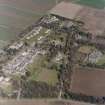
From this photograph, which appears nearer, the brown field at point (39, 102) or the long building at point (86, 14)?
the brown field at point (39, 102)

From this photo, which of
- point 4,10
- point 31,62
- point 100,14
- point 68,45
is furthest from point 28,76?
point 4,10

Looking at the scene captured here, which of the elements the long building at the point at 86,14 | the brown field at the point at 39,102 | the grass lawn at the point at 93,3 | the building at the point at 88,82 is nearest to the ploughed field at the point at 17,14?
the long building at the point at 86,14

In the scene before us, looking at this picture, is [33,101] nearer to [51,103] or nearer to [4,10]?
[51,103]

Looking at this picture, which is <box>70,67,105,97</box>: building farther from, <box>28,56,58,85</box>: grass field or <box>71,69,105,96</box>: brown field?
<box>28,56,58,85</box>: grass field

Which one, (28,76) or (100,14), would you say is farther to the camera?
(100,14)

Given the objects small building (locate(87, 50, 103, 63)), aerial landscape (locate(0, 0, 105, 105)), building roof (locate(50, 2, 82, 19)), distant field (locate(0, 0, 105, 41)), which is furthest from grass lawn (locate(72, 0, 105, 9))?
small building (locate(87, 50, 103, 63))

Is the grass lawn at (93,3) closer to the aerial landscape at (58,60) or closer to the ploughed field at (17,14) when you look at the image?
the ploughed field at (17,14)

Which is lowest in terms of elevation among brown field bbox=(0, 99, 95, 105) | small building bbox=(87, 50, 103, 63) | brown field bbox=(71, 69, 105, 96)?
brown field bbox=(0, 99, 95, 105)
